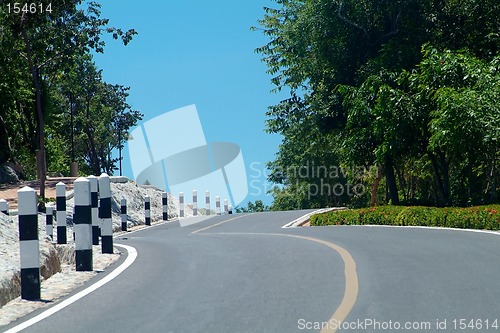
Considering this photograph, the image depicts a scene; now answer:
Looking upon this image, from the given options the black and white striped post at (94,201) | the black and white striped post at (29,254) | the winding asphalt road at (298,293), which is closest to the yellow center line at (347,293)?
the winding asphalt road at (298,293)

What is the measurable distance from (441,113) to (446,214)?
221 inches

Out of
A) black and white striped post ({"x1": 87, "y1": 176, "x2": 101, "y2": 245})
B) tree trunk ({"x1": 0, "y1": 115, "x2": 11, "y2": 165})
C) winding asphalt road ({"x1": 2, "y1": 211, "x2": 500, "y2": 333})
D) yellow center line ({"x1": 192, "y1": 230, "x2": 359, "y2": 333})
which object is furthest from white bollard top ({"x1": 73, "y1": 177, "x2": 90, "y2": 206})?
tree trunk ({"x1": 0, "y1": 115, "x2": 11, "y2": 165})

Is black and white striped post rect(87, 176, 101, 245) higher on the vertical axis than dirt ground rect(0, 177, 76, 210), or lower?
lower

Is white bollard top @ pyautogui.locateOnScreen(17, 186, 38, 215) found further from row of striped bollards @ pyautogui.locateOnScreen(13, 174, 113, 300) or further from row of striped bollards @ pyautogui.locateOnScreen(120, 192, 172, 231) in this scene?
row of striped bollards @ pyautogui.locateOnScreen(120, 192, 172, 231)

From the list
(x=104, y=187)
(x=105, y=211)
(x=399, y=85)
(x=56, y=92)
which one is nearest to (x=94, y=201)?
(x=105, y=211)

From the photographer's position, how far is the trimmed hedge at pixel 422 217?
62.8ft

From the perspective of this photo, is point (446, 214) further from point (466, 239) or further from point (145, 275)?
point (145, 275)

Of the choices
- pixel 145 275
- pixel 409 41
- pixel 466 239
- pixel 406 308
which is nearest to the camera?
pixel 406 308

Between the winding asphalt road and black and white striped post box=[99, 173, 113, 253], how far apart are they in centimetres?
72

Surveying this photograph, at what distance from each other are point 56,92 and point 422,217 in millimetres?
45934

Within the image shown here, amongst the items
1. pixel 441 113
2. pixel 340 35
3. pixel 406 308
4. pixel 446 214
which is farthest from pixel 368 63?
pixel 406 308

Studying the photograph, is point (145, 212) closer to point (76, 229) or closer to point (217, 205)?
point (217, 205)

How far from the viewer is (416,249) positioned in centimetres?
1195

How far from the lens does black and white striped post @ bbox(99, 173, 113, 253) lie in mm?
11891
